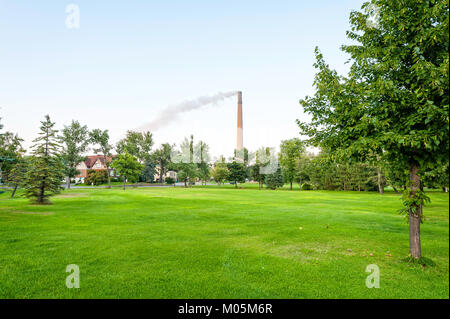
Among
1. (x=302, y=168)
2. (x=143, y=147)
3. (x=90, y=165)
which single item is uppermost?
(x=143, y=147)

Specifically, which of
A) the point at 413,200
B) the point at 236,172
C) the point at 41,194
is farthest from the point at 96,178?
the point at 413,200

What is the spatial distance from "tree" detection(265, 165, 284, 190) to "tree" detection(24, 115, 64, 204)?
52941 millimetres

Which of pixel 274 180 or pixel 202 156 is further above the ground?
pixel 202 156

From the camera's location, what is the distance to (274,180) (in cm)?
6881

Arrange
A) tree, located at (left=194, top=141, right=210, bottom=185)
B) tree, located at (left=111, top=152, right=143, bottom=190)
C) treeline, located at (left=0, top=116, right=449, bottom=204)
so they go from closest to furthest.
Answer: treeline, located at (left=0, top=116, right=449, bottom=204) < tree, located at (left=111, top=152, right=143, bottom=190) < tree, located at (left=194, top=141, right=210, bottom=185)

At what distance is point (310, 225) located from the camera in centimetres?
1391

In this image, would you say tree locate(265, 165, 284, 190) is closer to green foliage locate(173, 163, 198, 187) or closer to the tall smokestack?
green foliage locate(173, 163, 198, 187)

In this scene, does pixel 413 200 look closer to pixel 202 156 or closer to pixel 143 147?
pixel 202 156

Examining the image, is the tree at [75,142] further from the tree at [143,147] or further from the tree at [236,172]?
the tree at [236,172]

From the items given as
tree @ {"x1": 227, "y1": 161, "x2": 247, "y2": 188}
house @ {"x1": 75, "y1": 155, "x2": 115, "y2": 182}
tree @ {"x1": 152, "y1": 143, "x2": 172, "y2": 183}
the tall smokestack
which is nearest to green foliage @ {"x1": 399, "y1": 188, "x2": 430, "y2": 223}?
tree @ {"x1": 227, "y1": 161, "x2": 247, "y2": 188}

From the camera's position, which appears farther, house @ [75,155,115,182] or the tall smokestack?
house @ [75,155,115,182]

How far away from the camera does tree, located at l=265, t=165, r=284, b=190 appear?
68.7m

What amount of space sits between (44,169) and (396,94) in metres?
27.1

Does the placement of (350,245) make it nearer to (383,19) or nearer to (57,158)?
(383,19)
